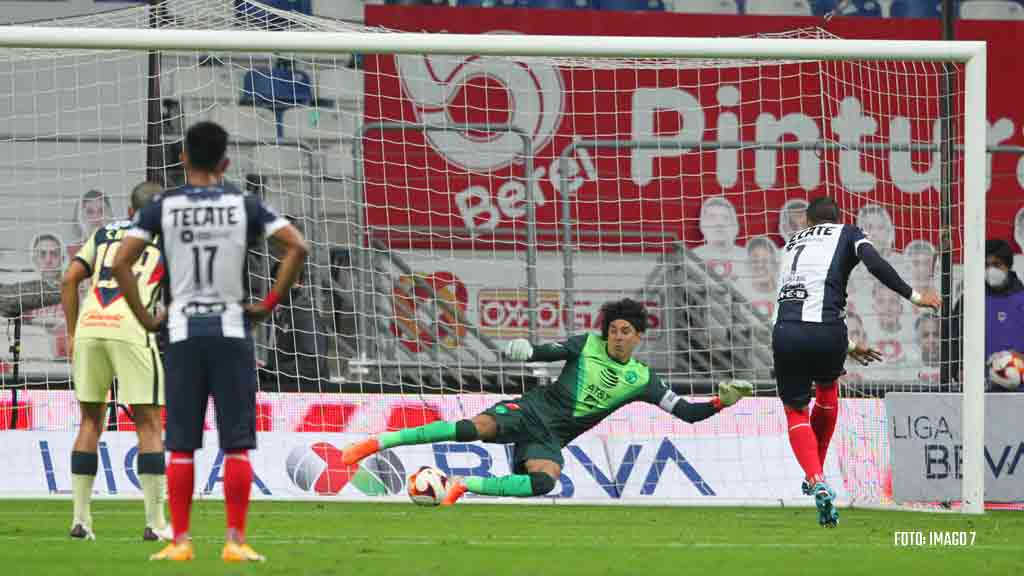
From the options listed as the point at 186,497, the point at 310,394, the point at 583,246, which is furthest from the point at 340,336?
the point at 186,497

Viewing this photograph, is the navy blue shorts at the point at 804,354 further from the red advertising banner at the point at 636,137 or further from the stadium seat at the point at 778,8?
the stadium seat at the point at 778,8

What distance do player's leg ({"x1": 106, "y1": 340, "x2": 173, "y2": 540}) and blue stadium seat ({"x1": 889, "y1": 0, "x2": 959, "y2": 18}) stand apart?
11.4 meters

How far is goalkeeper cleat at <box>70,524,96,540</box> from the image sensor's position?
840 cm

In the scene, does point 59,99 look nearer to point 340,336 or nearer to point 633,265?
point 340,336

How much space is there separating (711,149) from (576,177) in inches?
56.6

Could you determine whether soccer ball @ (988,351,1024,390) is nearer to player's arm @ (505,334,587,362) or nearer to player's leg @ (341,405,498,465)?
player's arm @ (505,334,587,362)

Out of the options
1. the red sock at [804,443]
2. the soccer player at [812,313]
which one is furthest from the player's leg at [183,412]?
the soccer player at [812,313]

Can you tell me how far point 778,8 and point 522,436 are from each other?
27.3 feet

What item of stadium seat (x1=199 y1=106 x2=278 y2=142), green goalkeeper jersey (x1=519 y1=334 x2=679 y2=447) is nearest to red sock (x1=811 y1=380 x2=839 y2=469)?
green goalkeeper jersey (x1=519 y1=334 x2=679 y2=447)

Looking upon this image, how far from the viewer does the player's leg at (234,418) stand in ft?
21.4

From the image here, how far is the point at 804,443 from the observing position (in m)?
10.1

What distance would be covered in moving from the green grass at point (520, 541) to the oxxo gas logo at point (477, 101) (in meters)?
4.19

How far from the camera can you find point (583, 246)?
1491 centimetres

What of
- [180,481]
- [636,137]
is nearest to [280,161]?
[636,137]
